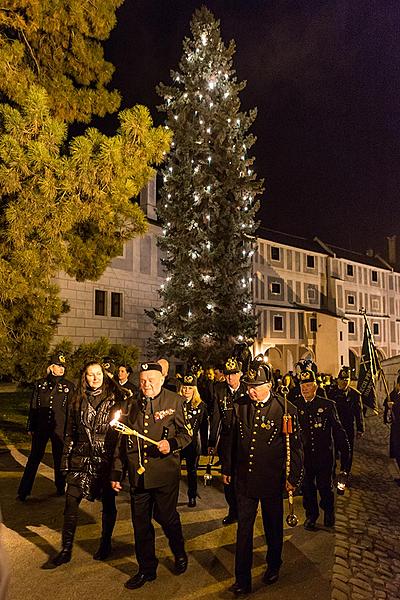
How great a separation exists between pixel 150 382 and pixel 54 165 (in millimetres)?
5039

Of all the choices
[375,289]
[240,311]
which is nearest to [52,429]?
[240,311]

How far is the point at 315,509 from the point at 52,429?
13.8ft

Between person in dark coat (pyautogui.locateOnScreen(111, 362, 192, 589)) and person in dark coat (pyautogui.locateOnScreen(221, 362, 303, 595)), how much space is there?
615 mm

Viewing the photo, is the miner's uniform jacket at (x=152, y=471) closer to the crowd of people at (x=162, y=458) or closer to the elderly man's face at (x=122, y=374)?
the crowd of people at (x=162, y=458)

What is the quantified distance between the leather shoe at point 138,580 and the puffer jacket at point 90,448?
0.94m

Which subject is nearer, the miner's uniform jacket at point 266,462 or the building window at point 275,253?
the miner's uniform jacket at point 266,462

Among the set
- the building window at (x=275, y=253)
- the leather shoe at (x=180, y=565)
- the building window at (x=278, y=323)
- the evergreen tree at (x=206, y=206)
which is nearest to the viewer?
the leather shoe at (x=180, y=565)

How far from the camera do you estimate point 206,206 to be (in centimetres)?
2184

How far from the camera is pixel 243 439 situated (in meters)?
5.57

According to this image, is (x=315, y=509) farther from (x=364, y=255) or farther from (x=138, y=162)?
(x=364, y=255)

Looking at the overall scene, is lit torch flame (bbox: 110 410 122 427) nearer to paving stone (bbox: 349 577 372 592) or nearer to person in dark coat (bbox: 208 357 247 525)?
person in dark coat (bbox: 208 357 247 525)

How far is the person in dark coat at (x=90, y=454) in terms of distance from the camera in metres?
5.93

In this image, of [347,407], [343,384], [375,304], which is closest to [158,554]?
[347,407]

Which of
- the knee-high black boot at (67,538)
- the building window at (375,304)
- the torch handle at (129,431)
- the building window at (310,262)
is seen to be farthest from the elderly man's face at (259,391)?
the building window at (375,304)
